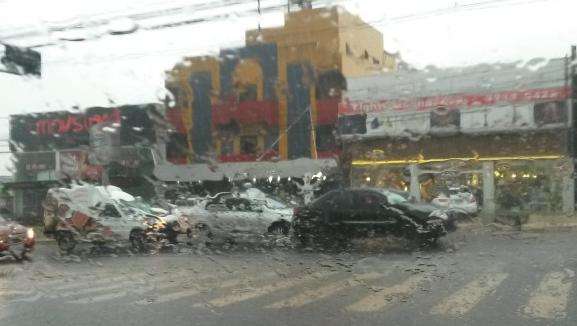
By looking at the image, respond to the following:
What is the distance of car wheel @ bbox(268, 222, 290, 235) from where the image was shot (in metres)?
3.45

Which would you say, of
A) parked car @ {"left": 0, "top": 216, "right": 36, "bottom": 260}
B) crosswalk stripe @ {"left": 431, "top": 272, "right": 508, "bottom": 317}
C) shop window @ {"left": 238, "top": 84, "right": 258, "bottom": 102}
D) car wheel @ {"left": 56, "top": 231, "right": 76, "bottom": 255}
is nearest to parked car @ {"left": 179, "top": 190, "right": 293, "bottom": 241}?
shop window @ {"left": 238, "top": 84, "right": 258, "bottom": 102}

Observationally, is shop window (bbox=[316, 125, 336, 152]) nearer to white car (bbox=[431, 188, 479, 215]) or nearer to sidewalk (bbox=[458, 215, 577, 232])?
white car (bbox=[431, 188, 479, 215])

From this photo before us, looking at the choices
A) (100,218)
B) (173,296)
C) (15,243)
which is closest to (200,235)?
(173,296)

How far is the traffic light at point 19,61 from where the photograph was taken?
12.7 feet

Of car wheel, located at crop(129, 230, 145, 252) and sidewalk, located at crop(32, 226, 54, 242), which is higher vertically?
sidewalk, located at crop(32, 226, 54, 242)

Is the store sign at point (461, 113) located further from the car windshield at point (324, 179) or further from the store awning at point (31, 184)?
the store awning at point (31, 184)

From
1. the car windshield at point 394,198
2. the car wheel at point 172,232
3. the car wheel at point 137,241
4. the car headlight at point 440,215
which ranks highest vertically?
the car windshield at point 394,198

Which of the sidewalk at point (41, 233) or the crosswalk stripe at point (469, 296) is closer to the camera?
the crosswalk stripe at point (469, 296)

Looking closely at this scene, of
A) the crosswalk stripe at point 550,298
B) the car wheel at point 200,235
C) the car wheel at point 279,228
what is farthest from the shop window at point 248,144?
the crosswalk stripe at point 550,298

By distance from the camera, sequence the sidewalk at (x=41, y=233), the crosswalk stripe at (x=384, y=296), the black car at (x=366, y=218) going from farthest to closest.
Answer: the sidewalk at (x=41, y=233)
the crosswalk stripe at (x=384, y=296)
the black car at (x=366, y=218)

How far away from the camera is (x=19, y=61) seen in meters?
4.18

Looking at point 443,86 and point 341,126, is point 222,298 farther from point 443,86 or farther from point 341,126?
point 443,86

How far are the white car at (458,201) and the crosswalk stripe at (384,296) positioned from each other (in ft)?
3.25

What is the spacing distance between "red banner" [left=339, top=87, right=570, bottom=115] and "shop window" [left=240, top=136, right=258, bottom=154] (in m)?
0.39
